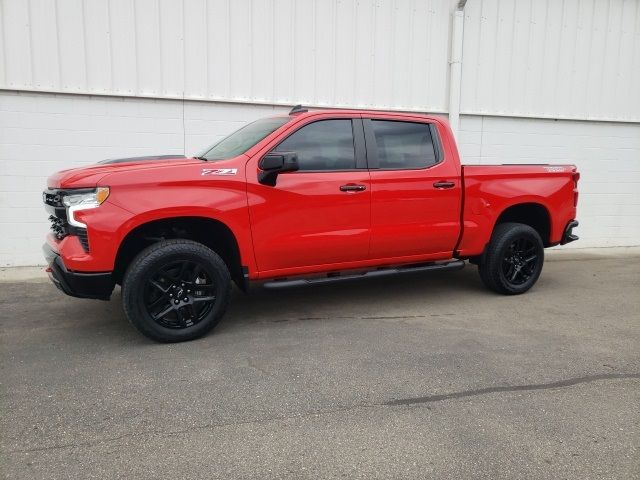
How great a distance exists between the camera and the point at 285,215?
462 cm

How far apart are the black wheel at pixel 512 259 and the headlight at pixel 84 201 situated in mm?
3943

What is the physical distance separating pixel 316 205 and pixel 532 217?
9.69ft

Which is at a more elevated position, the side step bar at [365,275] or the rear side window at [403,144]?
the rear side window at [403,144]

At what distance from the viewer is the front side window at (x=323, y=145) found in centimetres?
477

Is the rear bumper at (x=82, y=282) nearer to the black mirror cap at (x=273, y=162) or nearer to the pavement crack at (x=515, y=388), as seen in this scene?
the black mirror cap at (x=273, y=162)

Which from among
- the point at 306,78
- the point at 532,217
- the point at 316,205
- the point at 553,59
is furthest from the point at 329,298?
the point at 553,59

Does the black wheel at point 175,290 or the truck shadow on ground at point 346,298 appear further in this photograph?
the truck shadow on ground at point 346,298

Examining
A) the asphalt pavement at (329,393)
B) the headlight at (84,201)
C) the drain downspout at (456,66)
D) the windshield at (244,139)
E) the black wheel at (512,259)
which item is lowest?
the asphalt pavement at (329,393)

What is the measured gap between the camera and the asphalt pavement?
2.71 m

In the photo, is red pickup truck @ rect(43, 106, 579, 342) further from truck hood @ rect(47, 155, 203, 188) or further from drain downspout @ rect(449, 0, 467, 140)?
drain downspout @ rect(449, 0, 467, 140)

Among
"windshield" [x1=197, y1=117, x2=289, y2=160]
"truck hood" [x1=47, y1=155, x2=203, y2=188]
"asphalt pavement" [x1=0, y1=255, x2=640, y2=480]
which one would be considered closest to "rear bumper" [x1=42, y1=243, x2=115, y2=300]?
"asphalt pavement" [x1=0, y1=255, x2=640, y2=480]

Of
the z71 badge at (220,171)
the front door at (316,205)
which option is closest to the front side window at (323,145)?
the front door at (316,205)

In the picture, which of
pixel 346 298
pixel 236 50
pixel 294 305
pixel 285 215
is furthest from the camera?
pixel 236 50

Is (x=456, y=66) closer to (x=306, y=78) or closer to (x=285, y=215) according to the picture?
(x=306, y=78)
